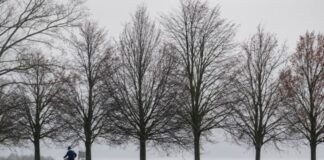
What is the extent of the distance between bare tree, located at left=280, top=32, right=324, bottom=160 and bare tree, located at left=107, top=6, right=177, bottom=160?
9.21m

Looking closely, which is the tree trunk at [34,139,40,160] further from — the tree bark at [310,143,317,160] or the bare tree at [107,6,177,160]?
the tree bark at [310,143,317,160]

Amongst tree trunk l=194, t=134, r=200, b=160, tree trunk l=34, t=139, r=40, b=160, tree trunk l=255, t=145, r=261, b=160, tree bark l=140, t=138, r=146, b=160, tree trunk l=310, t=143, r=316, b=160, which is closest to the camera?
tree trunk l=194, t=134, r=200, b=160

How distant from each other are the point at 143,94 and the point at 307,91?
12.8 m

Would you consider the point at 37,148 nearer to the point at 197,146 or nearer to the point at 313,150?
the point at 197,146

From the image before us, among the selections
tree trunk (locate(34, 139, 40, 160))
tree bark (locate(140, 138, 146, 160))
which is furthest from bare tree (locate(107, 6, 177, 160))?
tree trunk (locate(34, 139, 40, 160))

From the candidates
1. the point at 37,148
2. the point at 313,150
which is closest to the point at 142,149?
the point at 37,148

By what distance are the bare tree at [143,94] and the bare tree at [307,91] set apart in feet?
30.2

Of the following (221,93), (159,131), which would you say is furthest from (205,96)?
(159,131)

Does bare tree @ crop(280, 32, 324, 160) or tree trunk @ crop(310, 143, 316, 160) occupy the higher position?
bare tree @ crop(280, 32, 324, 160)

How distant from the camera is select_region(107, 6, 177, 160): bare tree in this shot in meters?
29.3

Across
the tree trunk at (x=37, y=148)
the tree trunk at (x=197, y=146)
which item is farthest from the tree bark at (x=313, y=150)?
the tree trunk at (x=37, y=148)

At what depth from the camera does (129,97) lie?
3002 cm

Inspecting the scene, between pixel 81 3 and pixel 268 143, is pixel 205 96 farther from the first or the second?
pixel 81 3

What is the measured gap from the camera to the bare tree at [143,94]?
2933 cm
